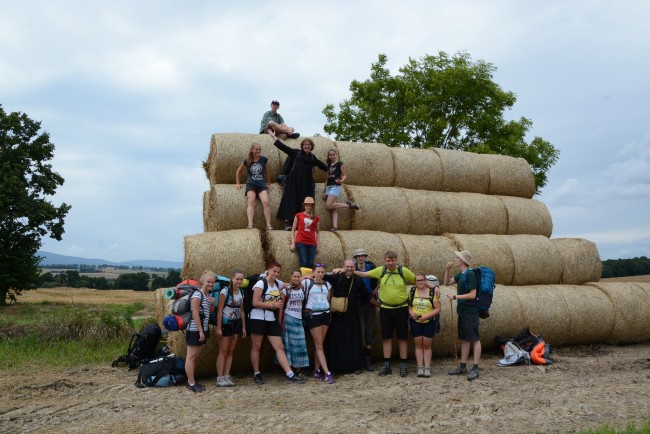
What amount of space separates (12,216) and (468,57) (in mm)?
24222

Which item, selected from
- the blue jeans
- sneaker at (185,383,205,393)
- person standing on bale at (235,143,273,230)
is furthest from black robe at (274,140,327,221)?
sneaker at (185,383,205,393)

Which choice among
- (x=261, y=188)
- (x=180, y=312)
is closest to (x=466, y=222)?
(x=261, y=188)

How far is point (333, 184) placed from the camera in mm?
11734

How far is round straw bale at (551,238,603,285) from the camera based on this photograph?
44.8ft

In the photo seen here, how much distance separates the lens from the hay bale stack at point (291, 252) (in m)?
10.4

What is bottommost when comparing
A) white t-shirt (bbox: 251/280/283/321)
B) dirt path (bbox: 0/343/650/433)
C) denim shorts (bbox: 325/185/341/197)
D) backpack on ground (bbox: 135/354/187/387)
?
dirt path (bbox: 0/343/650/433)

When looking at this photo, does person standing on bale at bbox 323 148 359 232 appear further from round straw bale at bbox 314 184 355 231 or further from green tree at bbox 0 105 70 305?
green tree at bbox 0 105 70 305

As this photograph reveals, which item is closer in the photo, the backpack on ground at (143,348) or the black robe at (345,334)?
the black robe at (345,334)

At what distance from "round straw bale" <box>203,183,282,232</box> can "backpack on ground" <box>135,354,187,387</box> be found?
279 centimetres

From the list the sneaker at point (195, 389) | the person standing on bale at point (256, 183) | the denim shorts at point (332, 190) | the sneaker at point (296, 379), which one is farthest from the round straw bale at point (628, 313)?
the sneaker at point (195, 389)

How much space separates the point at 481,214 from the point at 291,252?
17.5 ft

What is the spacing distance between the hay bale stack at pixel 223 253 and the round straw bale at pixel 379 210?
268 cm

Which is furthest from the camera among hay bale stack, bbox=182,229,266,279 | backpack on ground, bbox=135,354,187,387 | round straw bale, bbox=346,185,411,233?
round straw bale, bbox=346,185,411,233

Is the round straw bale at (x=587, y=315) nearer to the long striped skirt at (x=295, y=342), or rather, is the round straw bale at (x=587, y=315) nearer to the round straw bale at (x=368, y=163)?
the round straw bale at (x=368, y=163)
